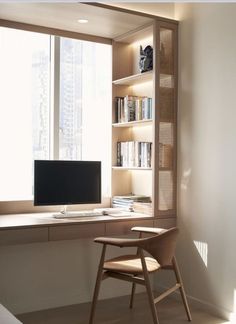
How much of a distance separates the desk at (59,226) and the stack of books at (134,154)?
0.47 metres

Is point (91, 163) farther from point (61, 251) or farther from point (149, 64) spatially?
point (149, 64)

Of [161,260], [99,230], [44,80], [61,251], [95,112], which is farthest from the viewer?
[95,112]

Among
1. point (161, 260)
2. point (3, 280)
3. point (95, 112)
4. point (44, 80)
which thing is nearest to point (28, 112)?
point (44, 80)

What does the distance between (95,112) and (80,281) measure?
5.18ft

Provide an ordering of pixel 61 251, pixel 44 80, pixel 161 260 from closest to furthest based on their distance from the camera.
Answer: pixel 161 260 < pixel 61 251 < pixel 44 80

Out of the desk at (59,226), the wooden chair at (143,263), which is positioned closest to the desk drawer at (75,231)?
the desk at (59,226)

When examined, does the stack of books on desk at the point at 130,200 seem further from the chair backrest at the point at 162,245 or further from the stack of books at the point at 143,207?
the chair backrest at the point at 162,245

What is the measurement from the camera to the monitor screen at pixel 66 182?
319cm

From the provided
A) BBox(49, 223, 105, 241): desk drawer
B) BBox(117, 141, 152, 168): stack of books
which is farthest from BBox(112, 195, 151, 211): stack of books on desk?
BBox(49, 223, 105, 241): desk drawer

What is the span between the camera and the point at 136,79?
3686mm

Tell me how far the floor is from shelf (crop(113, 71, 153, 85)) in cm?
196

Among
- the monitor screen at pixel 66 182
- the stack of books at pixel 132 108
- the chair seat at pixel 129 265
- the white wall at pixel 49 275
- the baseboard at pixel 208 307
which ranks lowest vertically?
the baseboard at pixel 208 307

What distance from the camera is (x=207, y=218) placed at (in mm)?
3252

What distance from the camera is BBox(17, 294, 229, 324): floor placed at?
3.03 m
